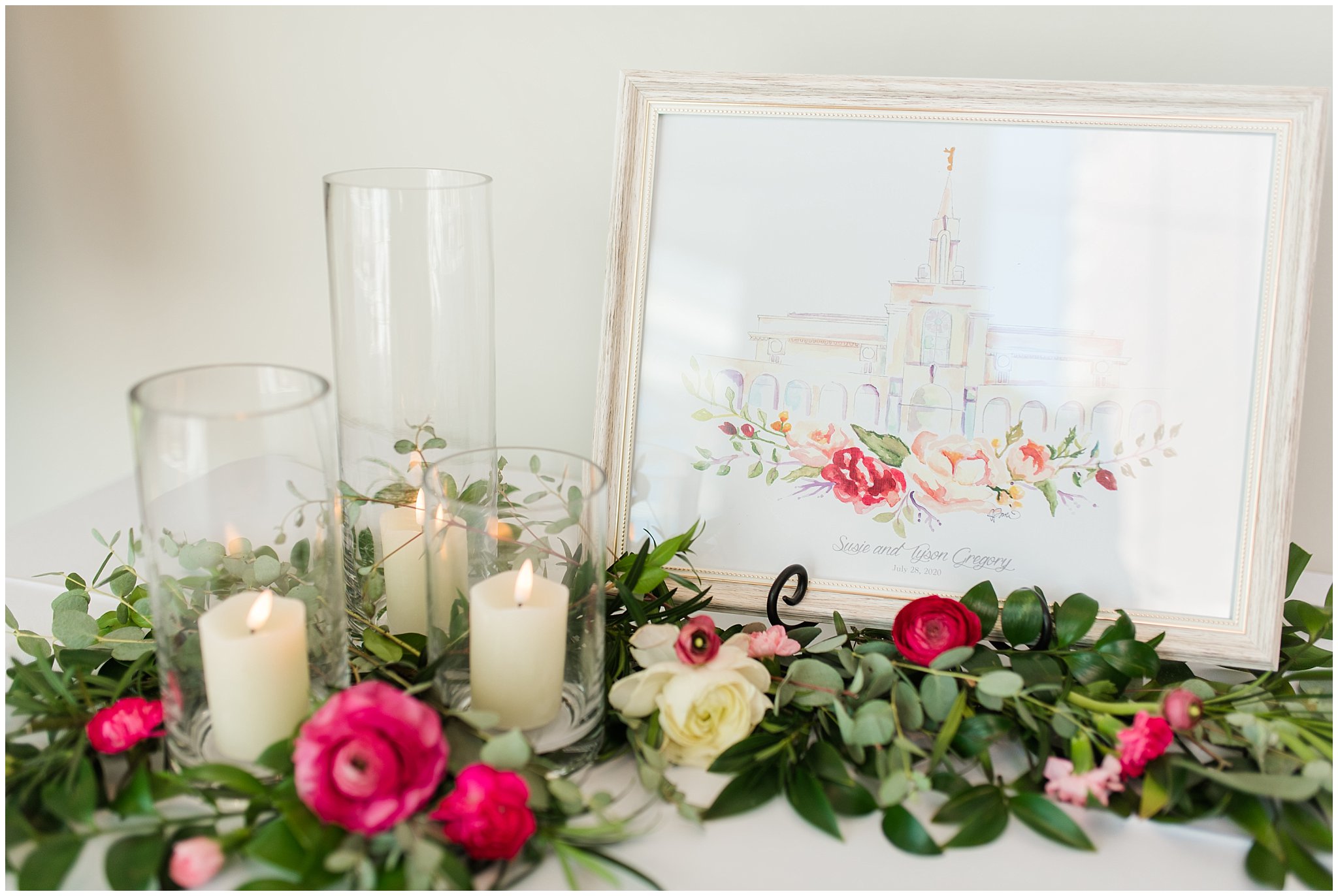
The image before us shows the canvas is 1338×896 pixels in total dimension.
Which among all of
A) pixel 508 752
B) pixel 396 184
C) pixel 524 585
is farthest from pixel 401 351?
pixel 508 752

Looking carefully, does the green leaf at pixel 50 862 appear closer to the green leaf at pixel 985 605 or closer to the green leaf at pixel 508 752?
the green leaf at pixel 508 752

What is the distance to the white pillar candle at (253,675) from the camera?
21.6 inches

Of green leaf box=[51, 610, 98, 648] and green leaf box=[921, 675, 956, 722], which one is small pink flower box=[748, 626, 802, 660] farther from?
green leaf box=[51, 610, 98, 648]

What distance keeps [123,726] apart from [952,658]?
0.51 meters

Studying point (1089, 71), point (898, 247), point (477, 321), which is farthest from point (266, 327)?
point (1089, 71)

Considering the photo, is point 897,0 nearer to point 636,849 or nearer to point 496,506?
point 496,506

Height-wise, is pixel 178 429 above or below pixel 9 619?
above

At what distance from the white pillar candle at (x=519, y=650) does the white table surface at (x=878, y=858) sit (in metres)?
0.06

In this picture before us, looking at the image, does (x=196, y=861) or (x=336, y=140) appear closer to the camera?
(x=196, y=861)

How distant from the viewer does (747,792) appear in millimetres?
578

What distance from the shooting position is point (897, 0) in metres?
0.85

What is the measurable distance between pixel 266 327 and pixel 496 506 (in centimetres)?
52

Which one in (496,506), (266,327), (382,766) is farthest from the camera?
(266,327)

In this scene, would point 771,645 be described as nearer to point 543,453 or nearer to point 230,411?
point 543,453
